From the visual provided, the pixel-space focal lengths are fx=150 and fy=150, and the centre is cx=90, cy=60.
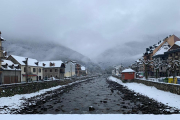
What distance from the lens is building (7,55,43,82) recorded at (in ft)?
195

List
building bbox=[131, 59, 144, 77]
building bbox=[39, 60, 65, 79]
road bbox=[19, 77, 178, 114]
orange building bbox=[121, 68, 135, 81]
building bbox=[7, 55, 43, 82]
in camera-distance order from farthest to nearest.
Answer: building bbox=[39, 60, 65, 79]
building bbox=[131, 59, 144, 77]
building bbox=[7, 55, 43, 82]
orange building bbox=[121, 68, 135, 81]
road bbox=[19, 77, 178, 114]

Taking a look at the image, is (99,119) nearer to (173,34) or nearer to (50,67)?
(173,34)

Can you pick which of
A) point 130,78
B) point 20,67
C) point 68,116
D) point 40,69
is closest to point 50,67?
point 40,69

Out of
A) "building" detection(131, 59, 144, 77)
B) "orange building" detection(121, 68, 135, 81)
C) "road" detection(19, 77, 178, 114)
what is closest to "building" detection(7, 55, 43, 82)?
"road" detection(19, 77, 178, 114)

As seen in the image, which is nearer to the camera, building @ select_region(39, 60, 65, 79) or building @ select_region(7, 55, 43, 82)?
building @ select_region(7, 55, 43, 82)

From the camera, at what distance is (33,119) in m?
11.4

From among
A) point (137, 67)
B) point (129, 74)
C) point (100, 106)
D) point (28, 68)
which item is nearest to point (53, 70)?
point (28, 68)

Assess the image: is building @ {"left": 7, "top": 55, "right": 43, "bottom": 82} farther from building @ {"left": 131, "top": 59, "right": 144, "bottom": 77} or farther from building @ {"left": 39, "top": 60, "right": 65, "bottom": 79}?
building @ {"left": 131, "top": 59, "right": 144, "bottom": 77}

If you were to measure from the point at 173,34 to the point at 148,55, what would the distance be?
2255cm

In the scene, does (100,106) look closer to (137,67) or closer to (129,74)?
(129,74)

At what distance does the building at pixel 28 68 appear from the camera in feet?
195

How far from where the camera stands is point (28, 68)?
211ft

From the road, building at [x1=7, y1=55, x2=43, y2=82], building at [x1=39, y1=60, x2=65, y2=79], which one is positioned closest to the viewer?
the road

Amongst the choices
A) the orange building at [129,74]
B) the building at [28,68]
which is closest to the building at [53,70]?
the building at [28,68]
